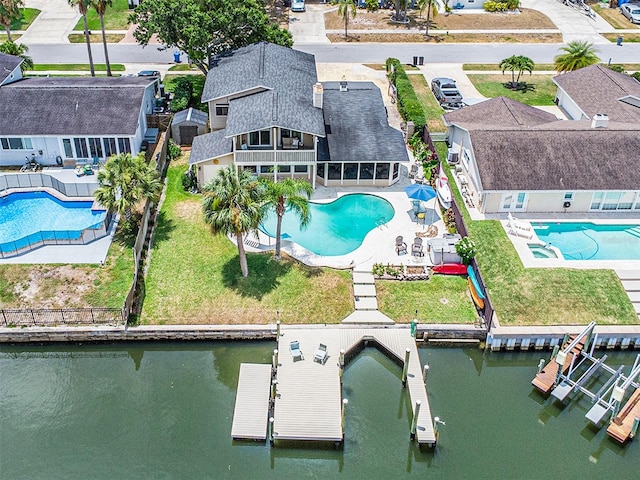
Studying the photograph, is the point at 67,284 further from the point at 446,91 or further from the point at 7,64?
the point at 446,91

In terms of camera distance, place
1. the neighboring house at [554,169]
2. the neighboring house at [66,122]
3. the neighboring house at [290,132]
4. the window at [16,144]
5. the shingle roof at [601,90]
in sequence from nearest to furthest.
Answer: the neighboring house at [554,169], the neighboring house at [290,132], the neighboring house at [66,122], the window at [16,144], the shingle roof at [601,90]

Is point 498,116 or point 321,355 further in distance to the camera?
point 498,116

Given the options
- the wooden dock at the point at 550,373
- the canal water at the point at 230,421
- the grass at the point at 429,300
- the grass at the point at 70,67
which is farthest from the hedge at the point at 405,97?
the grass at the point at 70,67

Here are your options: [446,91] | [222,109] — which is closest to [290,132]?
[222,109]

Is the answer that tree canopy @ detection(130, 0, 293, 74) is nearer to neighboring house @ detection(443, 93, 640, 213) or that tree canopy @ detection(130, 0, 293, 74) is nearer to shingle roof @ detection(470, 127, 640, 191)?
neighboring house @ detection(443, 93, 640, 213)

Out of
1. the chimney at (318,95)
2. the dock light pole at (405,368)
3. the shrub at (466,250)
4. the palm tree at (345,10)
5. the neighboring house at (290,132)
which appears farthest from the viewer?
the palm tree at (345,10)

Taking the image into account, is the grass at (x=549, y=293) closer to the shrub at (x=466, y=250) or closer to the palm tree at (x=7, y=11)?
the shrub at (x=466, y=250)

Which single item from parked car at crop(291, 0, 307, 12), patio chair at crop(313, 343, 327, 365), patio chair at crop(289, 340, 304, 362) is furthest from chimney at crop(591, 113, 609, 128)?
parked car at crop(291, 0, 307, 12)

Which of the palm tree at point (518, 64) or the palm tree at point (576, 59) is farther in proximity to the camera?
the palm tree at point (576, 59)
